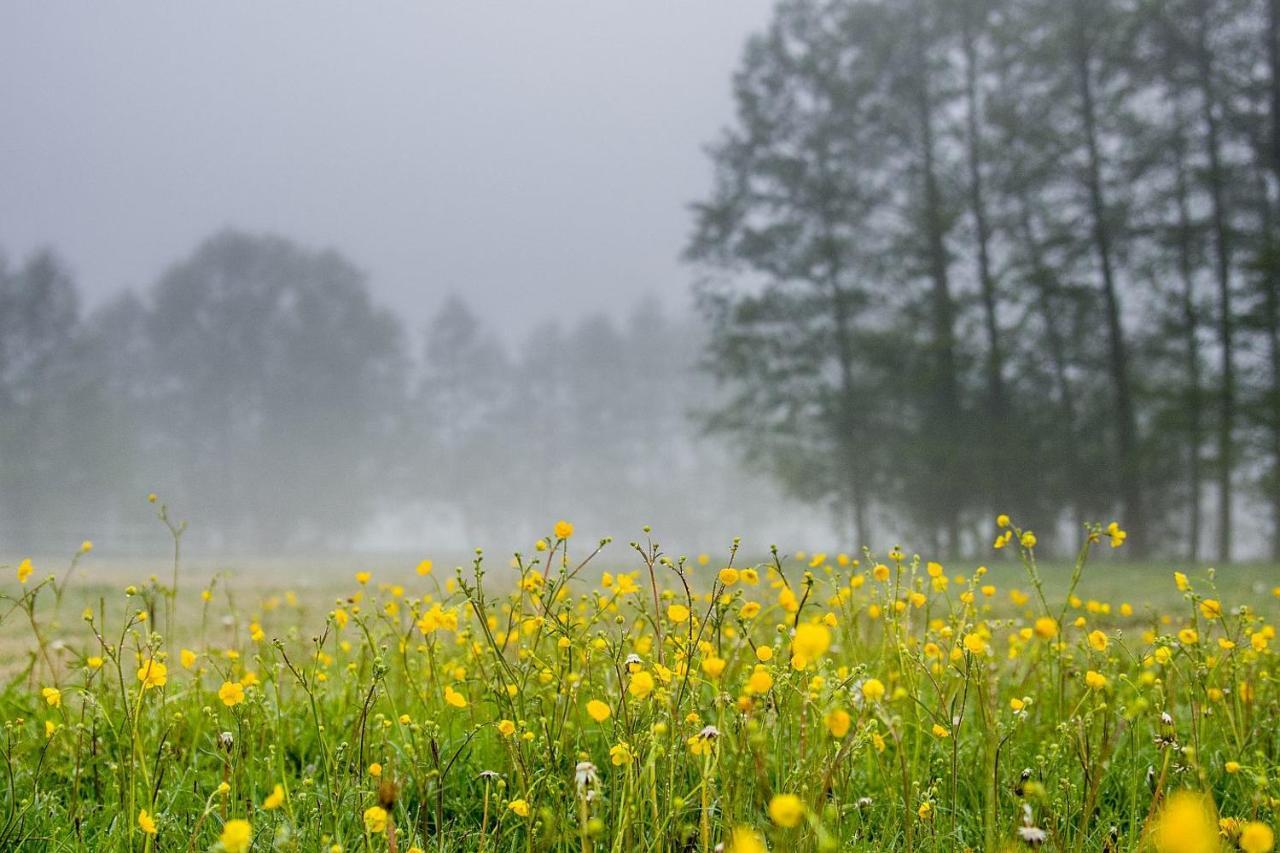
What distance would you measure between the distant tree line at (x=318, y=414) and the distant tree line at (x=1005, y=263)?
20646mm

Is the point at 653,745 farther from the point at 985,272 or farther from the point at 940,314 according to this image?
the point at 985,272

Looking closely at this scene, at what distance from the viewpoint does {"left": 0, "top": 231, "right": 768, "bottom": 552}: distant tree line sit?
28266 mm

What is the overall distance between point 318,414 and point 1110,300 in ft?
88.1

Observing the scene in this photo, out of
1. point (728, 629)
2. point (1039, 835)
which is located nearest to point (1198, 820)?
point (1039, 835)

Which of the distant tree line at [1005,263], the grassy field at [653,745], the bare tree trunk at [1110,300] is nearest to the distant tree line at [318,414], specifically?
the distant tree line at [1005,263]

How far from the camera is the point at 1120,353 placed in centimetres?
1303

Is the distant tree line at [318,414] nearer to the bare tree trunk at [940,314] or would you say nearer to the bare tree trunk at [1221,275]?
the bare tree trunk at [940,314]

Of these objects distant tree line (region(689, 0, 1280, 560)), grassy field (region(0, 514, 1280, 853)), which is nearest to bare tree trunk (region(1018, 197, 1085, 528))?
distant tree line (region(689, 0, 1280, 560))

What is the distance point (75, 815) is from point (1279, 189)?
16.4 m

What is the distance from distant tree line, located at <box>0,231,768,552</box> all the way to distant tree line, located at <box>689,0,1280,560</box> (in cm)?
2065

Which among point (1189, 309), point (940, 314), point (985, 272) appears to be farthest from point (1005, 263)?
point (1189, 309)

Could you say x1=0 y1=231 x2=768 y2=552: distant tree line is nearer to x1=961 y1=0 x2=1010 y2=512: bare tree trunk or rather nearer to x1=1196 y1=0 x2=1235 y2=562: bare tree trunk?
x1=961 y1=0 x2=1010 y2=512: bare tree trunk

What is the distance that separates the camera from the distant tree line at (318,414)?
2827cm

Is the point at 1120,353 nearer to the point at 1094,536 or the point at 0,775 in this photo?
the point at 1094,536
